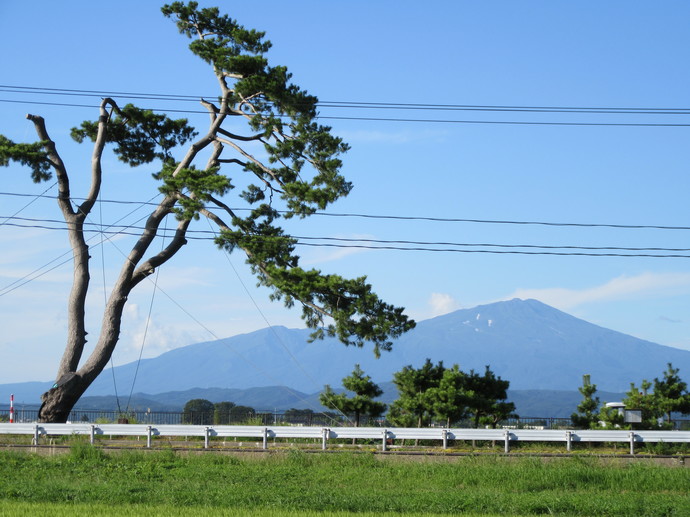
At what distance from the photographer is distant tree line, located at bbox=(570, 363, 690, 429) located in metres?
30.8

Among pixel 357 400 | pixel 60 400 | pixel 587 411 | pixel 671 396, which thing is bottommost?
pixel 587 411

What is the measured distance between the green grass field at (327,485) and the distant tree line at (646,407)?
8.99m

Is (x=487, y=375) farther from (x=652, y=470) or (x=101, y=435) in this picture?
(x=101, y=435)

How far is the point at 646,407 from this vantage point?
1250 inches

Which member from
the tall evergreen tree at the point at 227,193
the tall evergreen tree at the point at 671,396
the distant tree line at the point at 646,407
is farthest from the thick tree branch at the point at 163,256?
the tall evergreen tree at the point at 671,396

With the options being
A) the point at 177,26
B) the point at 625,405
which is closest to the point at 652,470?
the point at 625,405

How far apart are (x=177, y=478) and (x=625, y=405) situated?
20017 millimetres

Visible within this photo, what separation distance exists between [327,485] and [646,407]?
17991mm

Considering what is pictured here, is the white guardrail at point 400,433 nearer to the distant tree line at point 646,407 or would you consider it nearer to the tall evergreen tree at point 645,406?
the distant tree line at point 646,407

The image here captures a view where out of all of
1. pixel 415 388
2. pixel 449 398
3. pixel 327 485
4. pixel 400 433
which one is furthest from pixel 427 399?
pixel 327 485

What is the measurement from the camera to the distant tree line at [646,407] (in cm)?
3075

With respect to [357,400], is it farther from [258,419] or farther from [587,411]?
[587,411]

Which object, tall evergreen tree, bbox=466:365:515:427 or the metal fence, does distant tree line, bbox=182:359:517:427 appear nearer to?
tall evergreen tree, bbox=466:365:515:427

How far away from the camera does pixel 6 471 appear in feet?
66.8
